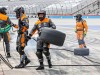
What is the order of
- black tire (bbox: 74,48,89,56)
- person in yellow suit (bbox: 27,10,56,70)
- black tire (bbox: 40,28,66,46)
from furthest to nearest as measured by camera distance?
black tire (bbox: 74,48,89,56), person in yellow suit (bbox: 27,10,56,70), black tire (bbox: 40,28,66,46)

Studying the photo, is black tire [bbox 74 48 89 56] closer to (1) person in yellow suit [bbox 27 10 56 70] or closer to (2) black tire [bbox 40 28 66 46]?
(1) person in yellow suit [bbox 27 10 56 70]

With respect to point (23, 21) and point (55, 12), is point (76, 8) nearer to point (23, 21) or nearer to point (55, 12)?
point (55, 12)

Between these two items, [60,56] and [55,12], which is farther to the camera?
[55,12]

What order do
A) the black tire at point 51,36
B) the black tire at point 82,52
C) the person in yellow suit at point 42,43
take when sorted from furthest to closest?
the black tire at point 82,52, the person in yellow suit at point 42,43, the black tire at point 51,36

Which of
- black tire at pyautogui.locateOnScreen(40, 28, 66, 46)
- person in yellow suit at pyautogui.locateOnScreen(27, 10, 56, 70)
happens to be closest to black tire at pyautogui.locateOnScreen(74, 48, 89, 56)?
person in yellow suit at pyautogui.locateOnScreen(27, 10, 56, 70)

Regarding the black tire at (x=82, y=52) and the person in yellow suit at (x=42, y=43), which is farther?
the black tire at (x=82, y=52)

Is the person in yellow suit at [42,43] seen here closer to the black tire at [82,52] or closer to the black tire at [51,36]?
the black tire at [51,36]

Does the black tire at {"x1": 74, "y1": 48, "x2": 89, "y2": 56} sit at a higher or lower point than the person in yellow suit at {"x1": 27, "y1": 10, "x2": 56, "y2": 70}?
lower

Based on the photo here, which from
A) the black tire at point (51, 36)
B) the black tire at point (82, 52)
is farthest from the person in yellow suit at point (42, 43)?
the black tire at point (82, 52)

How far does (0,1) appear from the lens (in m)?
81.6

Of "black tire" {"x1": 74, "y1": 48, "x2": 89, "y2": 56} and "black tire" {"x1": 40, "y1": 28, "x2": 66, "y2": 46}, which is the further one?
"black tire" {"x1": 74, "y1": 48, "x2": 89, "y2": 56}

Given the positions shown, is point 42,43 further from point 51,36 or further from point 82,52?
point 82,52

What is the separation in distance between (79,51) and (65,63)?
1.75 metres

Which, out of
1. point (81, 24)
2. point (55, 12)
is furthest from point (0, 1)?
point (81, 24)
